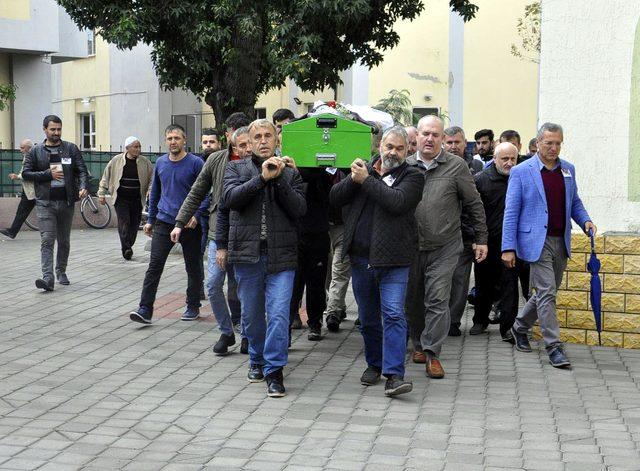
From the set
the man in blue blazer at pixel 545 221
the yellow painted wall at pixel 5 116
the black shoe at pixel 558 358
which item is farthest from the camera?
the yellow painted wall at pixel 5 116

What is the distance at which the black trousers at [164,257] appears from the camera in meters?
10.1

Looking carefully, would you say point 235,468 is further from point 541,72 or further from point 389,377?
point 541,72

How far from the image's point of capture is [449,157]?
28.0 ft

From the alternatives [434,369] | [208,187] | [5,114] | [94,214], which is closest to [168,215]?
[208,187]

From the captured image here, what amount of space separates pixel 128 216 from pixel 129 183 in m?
0.50

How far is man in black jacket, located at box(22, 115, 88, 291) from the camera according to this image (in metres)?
12.6

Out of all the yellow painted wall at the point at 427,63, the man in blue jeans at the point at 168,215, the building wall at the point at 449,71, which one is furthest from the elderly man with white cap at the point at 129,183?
the yellow painted wall at the point at 427,63

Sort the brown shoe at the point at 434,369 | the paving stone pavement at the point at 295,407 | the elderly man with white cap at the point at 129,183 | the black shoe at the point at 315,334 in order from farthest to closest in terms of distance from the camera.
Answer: the elderly man with white cap at the point at 129,183
the black shoe at the point at 315,334
the brown shoe at the point at 434,369
the paving stone pavement at the point at 295,407

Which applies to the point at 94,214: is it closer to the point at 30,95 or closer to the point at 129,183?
the point at 30,95

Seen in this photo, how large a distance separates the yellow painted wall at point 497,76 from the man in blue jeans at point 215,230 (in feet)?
72.9

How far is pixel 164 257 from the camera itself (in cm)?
1012

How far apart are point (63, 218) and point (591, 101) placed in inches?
249

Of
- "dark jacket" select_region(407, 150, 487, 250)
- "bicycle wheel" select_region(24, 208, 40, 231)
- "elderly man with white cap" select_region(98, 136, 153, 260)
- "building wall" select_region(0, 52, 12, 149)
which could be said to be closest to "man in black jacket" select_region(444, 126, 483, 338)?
"dark jacket" select_region(407, 150, 487, 250)

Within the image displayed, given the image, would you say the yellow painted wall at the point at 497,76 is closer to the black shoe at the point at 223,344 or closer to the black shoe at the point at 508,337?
the black shoe at the point at 508,337
